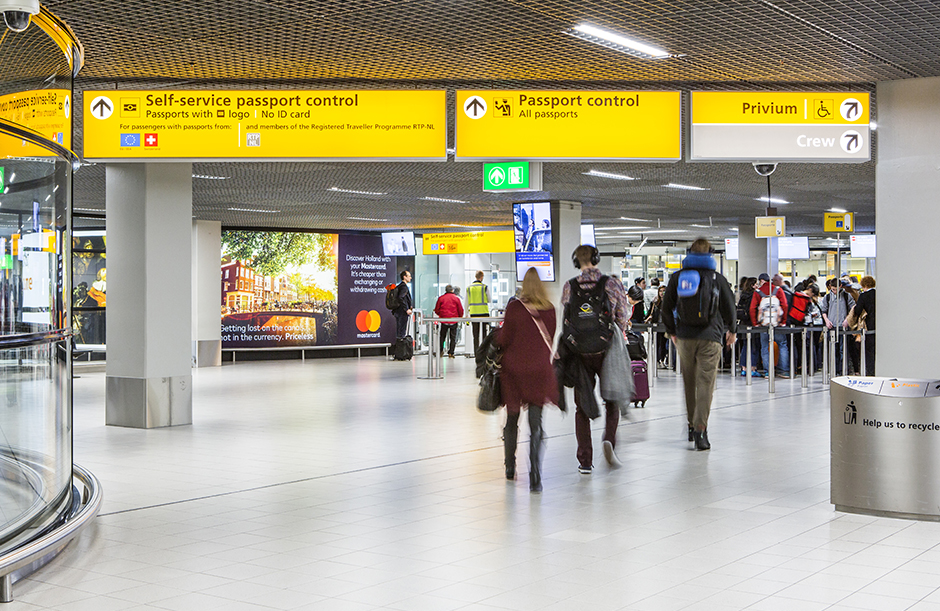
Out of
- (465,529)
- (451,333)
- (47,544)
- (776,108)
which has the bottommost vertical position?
(465,529)

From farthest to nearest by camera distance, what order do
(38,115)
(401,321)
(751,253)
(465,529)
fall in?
(751,253) < (401,321) < (465,529) < (38,115)

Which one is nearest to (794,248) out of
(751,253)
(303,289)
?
(751,253)

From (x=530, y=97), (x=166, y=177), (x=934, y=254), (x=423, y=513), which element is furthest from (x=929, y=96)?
(x=166, y=177)

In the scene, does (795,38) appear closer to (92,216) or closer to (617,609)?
(617,609)

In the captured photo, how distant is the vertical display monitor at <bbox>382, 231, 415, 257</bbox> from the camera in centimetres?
2420

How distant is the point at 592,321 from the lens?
23.5ft

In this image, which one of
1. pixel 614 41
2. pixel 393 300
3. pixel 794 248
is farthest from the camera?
pixel 794 248

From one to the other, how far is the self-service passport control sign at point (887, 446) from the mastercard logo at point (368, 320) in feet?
60.9

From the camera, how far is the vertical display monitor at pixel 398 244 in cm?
2420

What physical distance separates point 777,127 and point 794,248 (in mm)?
19297

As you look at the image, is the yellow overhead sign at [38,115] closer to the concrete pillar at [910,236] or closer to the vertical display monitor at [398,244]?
the concrete pillar at [910,236]

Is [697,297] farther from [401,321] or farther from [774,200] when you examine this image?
[401,321]

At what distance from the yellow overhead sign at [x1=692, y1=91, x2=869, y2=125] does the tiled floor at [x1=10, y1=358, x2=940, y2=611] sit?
2.66 m

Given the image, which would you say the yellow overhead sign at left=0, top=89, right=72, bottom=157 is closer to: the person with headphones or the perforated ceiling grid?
the perforated ceiling grid
